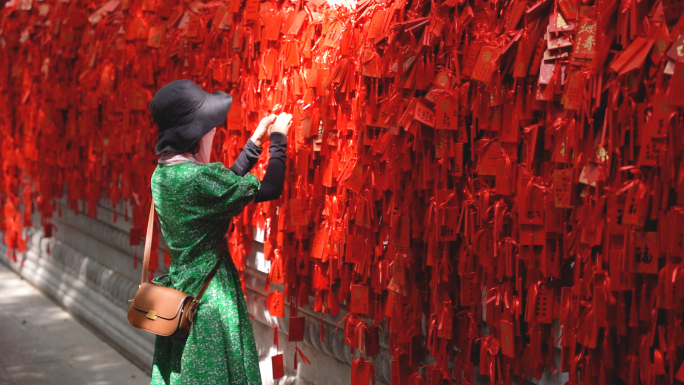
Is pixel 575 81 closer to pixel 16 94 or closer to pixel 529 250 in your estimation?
pixel 529 250

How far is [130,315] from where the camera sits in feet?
8.66

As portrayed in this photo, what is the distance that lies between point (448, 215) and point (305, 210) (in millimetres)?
770

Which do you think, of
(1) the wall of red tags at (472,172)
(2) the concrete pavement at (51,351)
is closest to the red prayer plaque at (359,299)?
(1) the wall of red tags at (472,172)

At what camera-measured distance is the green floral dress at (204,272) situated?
244 cm

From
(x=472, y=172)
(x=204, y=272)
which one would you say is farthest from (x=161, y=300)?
(x=472, y=172)

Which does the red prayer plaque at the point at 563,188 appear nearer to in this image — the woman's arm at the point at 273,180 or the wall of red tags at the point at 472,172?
the wall of red tags at the point at 472,172

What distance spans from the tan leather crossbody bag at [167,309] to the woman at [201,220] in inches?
1.3

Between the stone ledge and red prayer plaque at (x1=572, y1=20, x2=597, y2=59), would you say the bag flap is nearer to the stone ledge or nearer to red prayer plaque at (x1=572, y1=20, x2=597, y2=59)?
red prayer plaque at (x1=572, y1=20, x2=597, y2=59)

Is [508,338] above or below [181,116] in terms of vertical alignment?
below

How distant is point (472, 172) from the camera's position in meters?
2.18

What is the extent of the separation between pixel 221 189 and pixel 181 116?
269 mm

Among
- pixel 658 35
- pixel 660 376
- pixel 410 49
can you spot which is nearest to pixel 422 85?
pixel 410 49

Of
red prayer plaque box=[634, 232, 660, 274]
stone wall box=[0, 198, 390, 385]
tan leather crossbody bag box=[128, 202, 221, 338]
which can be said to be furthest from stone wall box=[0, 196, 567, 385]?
tan leather crossbody bag box=[128, 202, 221, 338]

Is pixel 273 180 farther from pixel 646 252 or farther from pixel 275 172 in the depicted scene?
pixel 646 252
